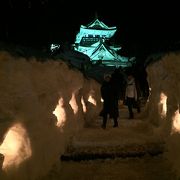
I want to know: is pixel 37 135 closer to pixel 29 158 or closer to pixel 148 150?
pixel 29 158

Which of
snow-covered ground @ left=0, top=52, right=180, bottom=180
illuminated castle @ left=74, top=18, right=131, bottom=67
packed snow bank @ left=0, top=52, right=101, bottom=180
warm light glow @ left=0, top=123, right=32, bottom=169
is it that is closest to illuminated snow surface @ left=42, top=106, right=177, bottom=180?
snow-covered ground @ left=0, top=52, right=180, bottom=180

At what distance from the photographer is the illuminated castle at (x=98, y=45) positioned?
51531mm

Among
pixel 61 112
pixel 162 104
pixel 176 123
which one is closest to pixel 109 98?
pixel 162 104

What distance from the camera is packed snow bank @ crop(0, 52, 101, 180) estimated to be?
5.03 meters

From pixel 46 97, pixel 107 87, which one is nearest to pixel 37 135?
pixel 46 97

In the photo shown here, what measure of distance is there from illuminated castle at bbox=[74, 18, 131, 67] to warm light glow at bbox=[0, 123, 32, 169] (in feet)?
145

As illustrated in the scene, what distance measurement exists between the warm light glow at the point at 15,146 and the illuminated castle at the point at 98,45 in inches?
1741

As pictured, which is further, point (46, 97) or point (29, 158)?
point (46, 97)

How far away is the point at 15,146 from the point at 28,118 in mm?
651

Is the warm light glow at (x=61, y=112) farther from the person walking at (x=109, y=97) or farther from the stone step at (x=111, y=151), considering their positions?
the person walking at (x=109, y=97)

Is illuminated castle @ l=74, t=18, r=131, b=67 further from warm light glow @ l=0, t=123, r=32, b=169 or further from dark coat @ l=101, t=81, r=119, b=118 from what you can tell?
warm light glow @ l=0, t=123, r=32, b=169

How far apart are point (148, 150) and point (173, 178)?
2.11m

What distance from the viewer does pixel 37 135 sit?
6266mm

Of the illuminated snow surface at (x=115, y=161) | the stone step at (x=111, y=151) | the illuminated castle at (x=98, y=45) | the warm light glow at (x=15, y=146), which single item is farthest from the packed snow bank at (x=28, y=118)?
the illuminated castle at (x=98, y=45)
